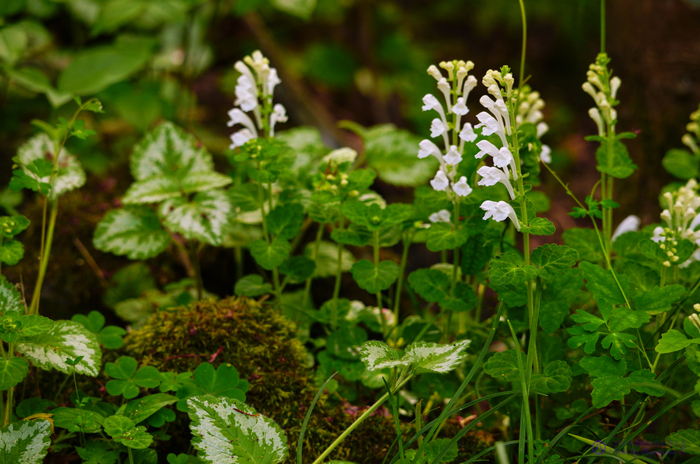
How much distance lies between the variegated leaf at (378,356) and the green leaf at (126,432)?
0.49 m

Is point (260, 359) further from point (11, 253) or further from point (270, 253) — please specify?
point (11, 253)

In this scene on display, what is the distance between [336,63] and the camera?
4184 mm

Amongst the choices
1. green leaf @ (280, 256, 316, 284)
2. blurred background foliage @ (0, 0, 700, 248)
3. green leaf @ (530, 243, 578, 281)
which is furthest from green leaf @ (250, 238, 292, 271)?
blurred background foliage @ (0, 0, 700, 248)

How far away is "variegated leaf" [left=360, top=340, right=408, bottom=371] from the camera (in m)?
1.10

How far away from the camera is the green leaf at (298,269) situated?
155cm

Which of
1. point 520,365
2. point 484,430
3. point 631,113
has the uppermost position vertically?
point 631,113

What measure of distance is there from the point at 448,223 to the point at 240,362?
0.68 metres

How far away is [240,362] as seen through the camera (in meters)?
1.40

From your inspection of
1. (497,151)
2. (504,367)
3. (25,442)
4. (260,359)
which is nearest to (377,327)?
(260,359)

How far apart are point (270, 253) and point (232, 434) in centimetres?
51

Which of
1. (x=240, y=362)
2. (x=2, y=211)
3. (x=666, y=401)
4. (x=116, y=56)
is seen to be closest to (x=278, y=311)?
(x=240, y=362)

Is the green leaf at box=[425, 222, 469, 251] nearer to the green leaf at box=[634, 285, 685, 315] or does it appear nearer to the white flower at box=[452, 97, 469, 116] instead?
the white flower at box=[452, 97, 469, 116]

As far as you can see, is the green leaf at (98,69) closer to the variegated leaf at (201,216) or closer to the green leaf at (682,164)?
the variegated leaf at (201,216)

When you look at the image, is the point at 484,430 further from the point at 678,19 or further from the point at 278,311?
the point at 678,19
